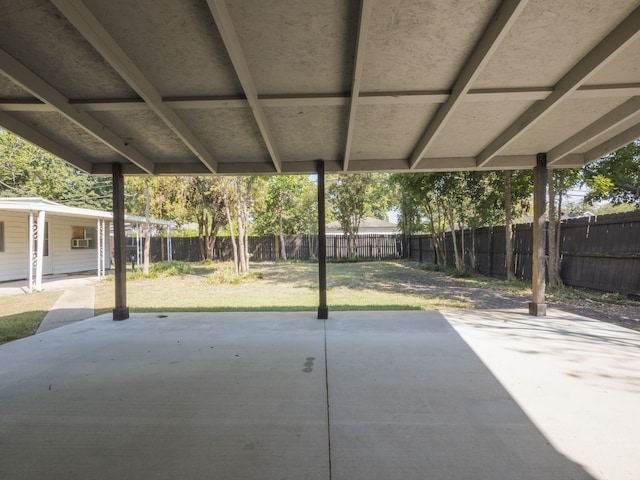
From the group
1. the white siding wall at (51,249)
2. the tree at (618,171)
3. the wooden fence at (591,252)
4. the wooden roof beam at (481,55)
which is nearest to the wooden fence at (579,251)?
the wooden fence at (591,252)

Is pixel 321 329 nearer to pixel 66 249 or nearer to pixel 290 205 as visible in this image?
pixel 66 249

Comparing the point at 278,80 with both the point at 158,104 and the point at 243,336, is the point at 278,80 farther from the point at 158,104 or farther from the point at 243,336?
the point at 243,336

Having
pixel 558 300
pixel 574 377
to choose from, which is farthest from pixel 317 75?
pixel 558 300

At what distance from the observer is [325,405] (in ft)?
8.78

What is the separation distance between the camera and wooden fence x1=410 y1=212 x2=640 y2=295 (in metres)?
6.91

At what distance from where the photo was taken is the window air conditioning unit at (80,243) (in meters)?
Result: 14.4

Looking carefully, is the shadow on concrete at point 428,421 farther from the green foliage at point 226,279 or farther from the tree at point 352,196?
the tree at point 352,196

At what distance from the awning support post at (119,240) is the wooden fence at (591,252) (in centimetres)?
923

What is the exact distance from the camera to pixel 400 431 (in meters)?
2.32

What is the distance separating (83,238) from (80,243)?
0.96 feet

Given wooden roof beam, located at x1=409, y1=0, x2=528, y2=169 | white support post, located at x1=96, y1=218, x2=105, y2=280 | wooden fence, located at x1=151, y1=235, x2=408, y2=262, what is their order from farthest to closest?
1. wooden fence, located at x1=151, y1=235, x2=408, y2=262
2. white support post, located at x1=96, y1=218, x2=105, y2=280
3. wooden roof beam, located at x1=409, y1=0, x2=528, y2=169

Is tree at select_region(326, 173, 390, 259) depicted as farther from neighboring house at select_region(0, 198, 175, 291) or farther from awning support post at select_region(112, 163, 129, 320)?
awning support post at select_region(112, 163, 129, 320)

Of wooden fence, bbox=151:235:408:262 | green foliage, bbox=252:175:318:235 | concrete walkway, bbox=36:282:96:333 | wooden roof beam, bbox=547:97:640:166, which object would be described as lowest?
concrete walkway, bbox=36:282:96:333

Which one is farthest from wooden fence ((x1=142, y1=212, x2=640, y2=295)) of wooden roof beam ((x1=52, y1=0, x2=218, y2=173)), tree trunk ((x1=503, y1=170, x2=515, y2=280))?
wooden roof beam ((x1=52, y1=0, x2=218, y2=173))
